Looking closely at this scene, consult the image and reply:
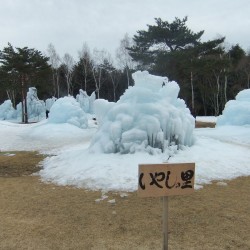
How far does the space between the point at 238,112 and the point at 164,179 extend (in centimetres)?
1425

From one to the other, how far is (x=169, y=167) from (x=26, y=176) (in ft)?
17.9

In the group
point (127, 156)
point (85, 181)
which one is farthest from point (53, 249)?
point (127, 156)

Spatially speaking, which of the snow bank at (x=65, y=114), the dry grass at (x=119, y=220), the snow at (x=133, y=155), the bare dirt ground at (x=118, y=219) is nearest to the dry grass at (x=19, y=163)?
the snow at (x=133, y=155)

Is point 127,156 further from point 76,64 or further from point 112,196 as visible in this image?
point 76,64

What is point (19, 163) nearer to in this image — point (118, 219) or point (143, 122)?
point (143, 122)

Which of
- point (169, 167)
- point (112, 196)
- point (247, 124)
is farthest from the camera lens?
point (247, 124)

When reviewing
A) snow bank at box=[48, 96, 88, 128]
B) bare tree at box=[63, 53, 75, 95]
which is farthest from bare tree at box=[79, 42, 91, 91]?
snow bank at box=[48, 96, 88, 128]

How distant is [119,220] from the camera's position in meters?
4.78

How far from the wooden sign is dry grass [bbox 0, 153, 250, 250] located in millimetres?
895

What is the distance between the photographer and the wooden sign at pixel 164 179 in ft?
10.9

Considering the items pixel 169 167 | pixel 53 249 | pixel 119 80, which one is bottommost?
pixel 53 249

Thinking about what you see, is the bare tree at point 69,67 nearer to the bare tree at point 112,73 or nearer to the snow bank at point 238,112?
the bare tree at point 112,73

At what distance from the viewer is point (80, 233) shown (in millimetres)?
4332

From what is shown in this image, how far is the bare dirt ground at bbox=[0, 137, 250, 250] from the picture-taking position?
4043 millimetres
